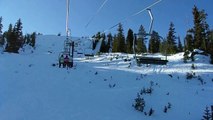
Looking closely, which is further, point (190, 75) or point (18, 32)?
point (18, 32)

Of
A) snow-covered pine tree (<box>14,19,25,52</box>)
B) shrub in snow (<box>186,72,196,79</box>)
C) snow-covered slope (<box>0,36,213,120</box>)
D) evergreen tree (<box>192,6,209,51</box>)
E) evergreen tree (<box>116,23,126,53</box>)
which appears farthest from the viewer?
evergreen tree (<box>116,23,126,53</box>)

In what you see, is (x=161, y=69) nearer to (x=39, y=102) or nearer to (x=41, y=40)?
(x=39, y=102)

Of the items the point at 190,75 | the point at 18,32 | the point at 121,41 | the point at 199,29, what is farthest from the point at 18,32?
the point at 190,75

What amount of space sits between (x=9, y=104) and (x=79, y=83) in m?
5.71

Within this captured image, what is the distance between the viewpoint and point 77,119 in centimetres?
946

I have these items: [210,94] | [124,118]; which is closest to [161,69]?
[210,94]

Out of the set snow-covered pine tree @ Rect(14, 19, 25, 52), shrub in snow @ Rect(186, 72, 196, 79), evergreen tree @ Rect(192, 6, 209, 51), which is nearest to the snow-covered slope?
shrub in snow @ Rect(186, 72, 196, 79)

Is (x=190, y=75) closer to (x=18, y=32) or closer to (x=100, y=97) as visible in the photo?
(x=100, y=97)

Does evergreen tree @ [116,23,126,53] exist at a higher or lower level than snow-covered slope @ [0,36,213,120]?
higher

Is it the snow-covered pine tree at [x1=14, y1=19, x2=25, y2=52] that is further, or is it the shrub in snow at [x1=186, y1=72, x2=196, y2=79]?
the snow-covered pine tree at [x1=14, y1=19, x2=25, y2=52]

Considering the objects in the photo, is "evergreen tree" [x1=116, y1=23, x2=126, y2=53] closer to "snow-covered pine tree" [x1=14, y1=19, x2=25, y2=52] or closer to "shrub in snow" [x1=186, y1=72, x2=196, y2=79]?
"snow-covered pine tree" [x1=14, y1=19, x2=25, y2=52]

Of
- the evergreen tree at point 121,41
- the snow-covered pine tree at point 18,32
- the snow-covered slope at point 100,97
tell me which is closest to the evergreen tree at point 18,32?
the snow-covered pine tree at point 18,32

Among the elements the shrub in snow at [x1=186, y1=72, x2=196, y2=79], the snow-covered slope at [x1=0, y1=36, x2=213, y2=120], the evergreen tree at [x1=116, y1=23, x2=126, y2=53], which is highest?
the evergreen tree at [x1=116, y1=23, x2=126, y2=53]

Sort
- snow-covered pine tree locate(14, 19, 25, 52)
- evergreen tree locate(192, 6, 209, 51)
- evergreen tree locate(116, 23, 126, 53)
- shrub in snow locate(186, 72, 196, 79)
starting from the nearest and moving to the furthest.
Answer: shrub in snow locate(186, 72, 196, 79) → evergreen tree locate(192, 6, 209, 51) → snow-covered pine tree locate(14, 19, 25, 52) → evergreen tree locate(116, 23, 126, 53)
